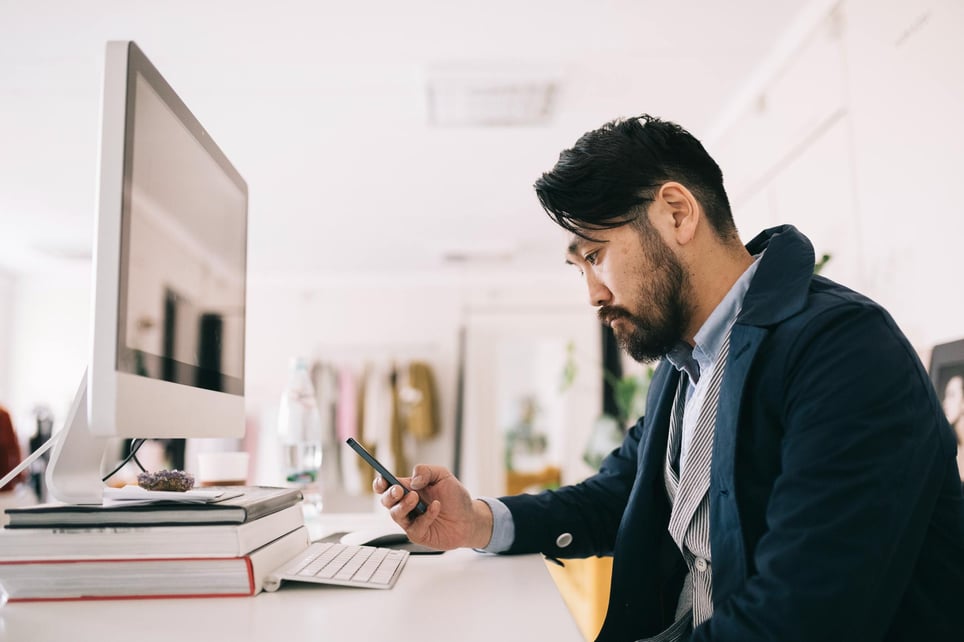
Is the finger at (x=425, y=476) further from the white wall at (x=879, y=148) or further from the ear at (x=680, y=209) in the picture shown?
the white wall at (x=879, y=148)

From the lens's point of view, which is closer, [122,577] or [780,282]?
[122,577]

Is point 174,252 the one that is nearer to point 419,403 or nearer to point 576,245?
point 576,245

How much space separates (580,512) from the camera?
1.19 m

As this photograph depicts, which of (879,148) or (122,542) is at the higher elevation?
(879,148)

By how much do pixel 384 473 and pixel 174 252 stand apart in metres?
0.39

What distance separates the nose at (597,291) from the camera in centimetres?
111

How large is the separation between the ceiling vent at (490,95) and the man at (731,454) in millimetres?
Answer: 1854

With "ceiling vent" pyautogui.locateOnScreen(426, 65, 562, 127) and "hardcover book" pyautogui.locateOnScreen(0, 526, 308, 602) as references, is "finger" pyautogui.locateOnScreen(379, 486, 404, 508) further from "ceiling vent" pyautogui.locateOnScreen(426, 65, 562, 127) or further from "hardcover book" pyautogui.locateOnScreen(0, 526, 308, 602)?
"ceiling vent" pyautogui.locateOnScreen(426, 65, 562, 127)

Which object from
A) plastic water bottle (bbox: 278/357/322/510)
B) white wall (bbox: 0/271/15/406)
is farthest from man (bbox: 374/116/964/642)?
white wall (bbox: 0/271/15/406)

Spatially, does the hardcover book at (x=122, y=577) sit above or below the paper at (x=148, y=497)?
below

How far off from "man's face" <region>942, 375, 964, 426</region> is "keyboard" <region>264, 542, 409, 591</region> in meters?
1.28

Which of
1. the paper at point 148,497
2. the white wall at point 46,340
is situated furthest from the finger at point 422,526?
the white wall at point 46,340

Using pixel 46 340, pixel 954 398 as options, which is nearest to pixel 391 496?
pixel 954 398

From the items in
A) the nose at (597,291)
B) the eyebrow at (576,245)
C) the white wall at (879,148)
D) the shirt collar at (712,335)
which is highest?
the white wall at (879,148)
